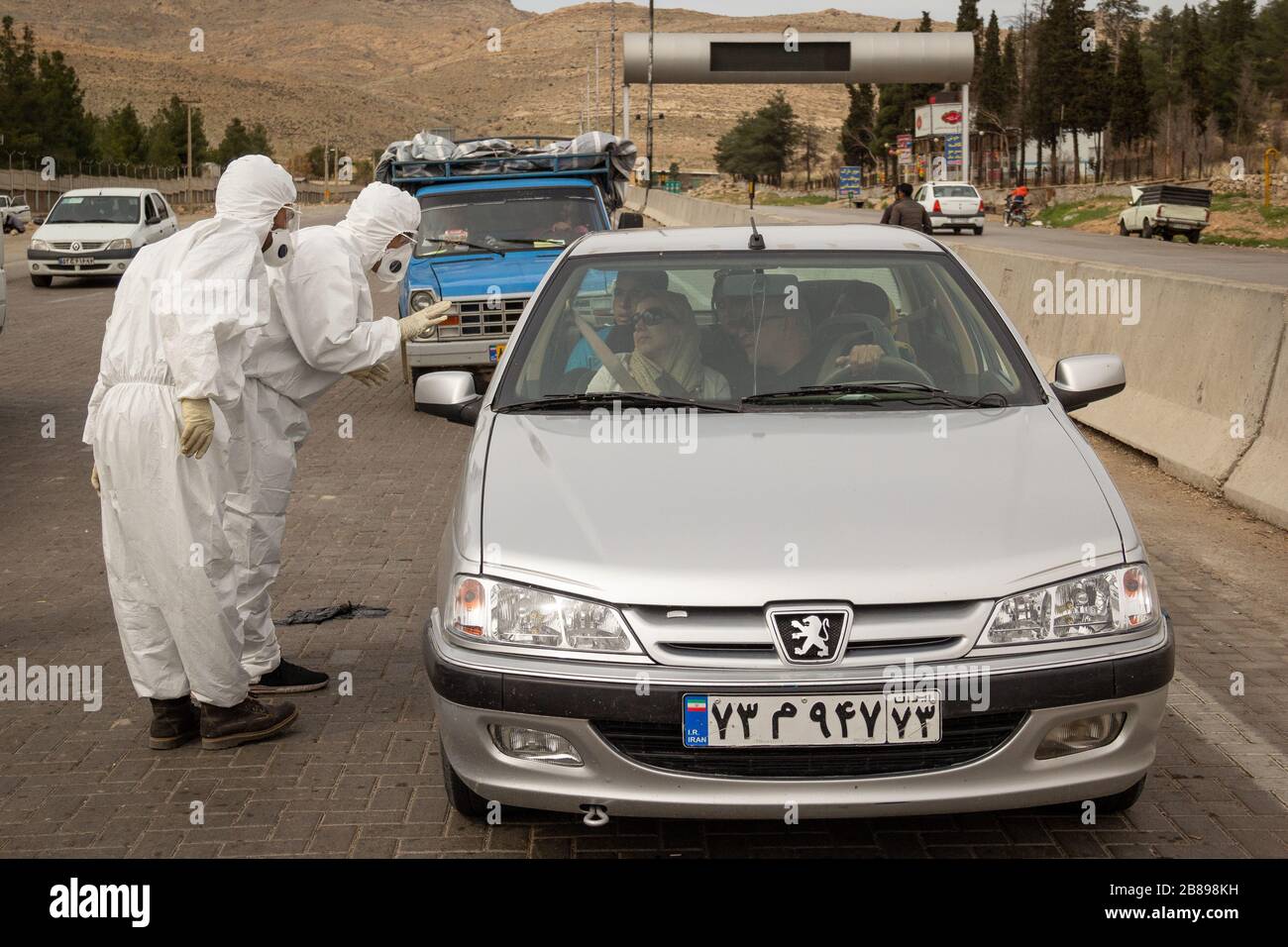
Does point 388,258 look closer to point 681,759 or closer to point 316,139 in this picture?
point 681,759

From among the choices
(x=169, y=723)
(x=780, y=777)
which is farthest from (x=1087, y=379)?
(x=169, y=723)

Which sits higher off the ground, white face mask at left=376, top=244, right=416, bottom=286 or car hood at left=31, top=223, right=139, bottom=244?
car hood at left=31, top=223, right=139, bottom=244

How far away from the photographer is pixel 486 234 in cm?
1358

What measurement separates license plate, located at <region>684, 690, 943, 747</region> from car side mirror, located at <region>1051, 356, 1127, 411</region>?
183 cm

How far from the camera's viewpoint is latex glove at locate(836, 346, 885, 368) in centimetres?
506

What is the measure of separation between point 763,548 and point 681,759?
527mm

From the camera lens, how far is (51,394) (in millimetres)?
13773

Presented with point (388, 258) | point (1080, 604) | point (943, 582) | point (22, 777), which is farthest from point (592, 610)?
point (388, 258)

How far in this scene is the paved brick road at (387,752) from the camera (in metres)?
4.16

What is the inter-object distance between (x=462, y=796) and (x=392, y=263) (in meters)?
2.39

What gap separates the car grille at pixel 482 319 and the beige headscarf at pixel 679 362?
7474 mm

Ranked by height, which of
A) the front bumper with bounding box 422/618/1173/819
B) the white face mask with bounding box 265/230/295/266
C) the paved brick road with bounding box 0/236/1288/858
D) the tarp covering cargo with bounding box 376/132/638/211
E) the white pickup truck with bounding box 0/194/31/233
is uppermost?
the white pickup truck with bounding box 0/194/31/233

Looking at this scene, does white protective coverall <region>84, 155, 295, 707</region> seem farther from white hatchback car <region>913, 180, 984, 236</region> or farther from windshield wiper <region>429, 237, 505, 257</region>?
white hatchback car <region>913, 180, 984, 236</region>

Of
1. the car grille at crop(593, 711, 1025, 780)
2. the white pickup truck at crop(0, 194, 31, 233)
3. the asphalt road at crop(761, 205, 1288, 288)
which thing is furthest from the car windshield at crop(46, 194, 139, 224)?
the car grille at crop(593, 711, 1025, 780)
